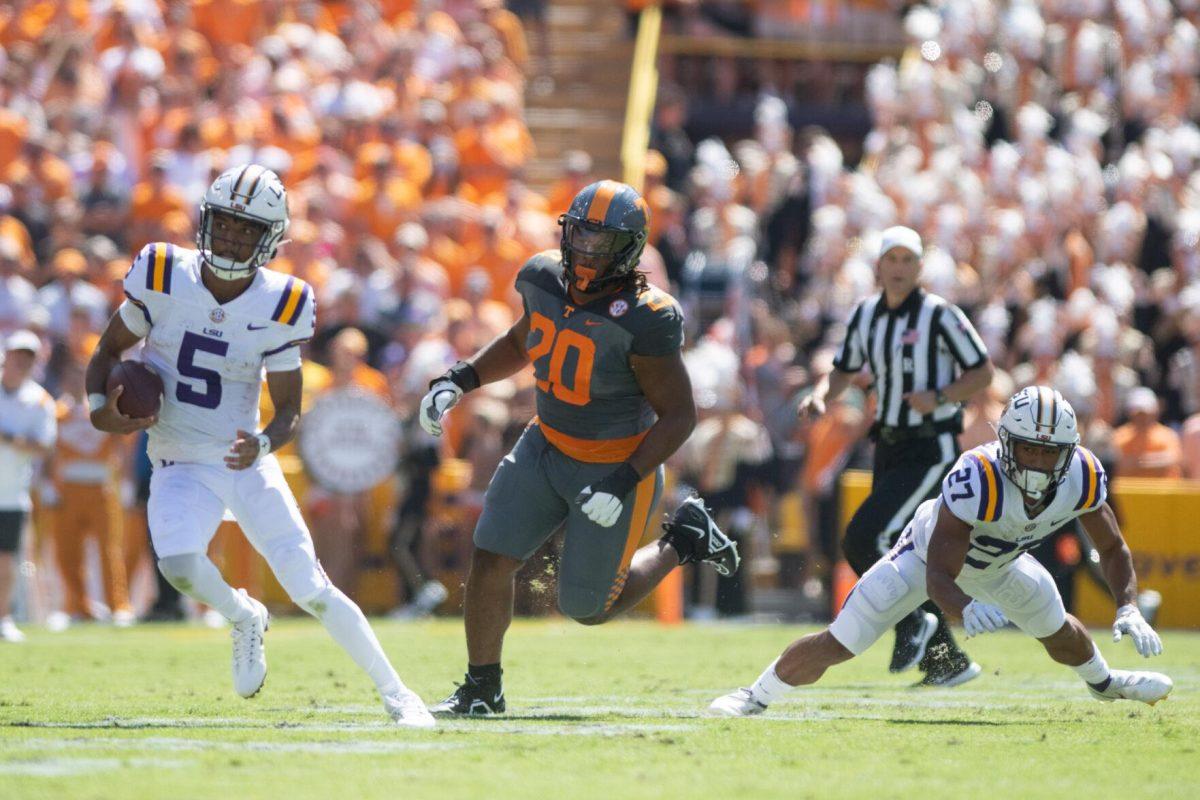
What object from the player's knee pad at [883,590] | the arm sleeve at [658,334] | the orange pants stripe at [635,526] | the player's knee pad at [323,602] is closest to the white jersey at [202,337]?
the player's knee pad at [323,602]

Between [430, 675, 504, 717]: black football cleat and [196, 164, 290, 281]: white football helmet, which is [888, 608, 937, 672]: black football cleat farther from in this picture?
[196, 164, 290, 281]: white football helmet

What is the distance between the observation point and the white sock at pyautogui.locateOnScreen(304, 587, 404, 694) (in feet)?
21.1

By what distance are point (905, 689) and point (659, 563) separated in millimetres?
1692

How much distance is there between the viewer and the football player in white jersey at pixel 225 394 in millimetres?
6527

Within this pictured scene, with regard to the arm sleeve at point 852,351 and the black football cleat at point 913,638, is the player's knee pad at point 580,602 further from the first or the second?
the arm sleeve at point 852,351

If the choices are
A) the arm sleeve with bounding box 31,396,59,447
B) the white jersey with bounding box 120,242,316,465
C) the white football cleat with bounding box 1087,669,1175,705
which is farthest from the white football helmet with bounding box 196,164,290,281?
the arm sleeve with bounding box 31,396,59,447

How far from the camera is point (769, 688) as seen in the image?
22.3 ft

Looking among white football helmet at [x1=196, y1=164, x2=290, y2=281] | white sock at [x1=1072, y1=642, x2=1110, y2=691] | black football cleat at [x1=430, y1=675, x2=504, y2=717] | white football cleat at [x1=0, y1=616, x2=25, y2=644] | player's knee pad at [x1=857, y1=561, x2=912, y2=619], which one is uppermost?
white football helmet at [x1=196, y1=164, x2=290, y2=281]

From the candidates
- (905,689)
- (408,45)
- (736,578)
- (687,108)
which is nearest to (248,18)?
(408,45)

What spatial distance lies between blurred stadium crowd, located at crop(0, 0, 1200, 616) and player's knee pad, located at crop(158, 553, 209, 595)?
5849 millimetres

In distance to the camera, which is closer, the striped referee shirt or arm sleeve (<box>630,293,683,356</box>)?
arm sleeve (<box>630,293,683,356</box>)

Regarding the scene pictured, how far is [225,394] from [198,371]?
12cm

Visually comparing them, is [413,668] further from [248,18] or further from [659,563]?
[248,18]

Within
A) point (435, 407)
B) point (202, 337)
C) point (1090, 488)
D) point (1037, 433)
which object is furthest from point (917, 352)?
point (202, 337)
